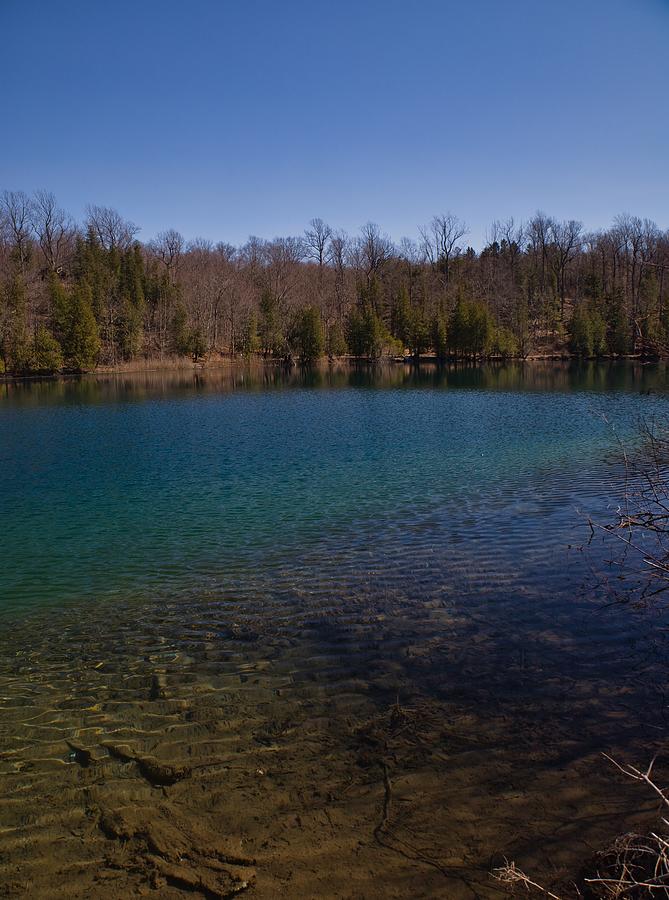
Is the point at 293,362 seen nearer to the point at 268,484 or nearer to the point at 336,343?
the point at 336,343

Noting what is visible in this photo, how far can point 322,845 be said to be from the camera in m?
3.96

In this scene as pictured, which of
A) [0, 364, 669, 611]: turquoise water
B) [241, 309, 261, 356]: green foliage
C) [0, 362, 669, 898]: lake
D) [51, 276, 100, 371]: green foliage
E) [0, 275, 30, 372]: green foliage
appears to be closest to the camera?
[0, 362, 669, 898]: lake

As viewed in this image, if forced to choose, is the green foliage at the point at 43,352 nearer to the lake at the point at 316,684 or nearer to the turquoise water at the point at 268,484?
the turquoise water at the point at 268,484

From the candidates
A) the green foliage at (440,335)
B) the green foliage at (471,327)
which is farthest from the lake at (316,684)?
the green foliage at (440,335)

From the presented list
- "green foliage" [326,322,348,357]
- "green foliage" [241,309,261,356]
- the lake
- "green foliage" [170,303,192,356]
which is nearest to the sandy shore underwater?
Result: the lake

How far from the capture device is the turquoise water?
397 inches

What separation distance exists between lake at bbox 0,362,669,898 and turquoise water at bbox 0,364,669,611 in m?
0.10

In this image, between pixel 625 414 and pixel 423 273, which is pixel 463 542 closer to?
pixel 625 414

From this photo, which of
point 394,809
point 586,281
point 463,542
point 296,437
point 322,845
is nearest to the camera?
point 322,845

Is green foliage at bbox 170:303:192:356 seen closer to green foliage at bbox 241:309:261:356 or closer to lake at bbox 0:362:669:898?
green foliage at bbox 241:309:261:356

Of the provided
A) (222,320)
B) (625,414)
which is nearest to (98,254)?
(222,320)

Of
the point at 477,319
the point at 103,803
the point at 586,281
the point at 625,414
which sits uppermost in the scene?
the point at 586,281

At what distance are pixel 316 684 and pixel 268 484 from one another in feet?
30.6

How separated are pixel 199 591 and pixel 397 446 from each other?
1251 cm
